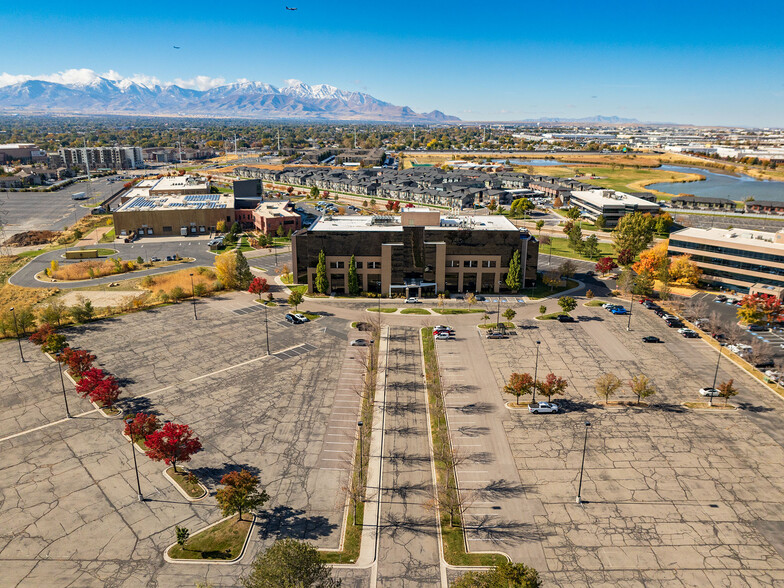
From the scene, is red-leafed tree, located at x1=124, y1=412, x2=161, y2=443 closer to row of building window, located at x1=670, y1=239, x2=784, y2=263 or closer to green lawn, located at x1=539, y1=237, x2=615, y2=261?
row of building window, located at x1=670, y1=239, x2=784, y2=263

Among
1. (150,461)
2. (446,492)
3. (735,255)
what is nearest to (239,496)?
(150,461)

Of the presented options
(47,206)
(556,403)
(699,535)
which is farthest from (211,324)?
(47,206)

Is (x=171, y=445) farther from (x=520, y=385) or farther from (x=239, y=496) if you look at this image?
(x=520, y=385)

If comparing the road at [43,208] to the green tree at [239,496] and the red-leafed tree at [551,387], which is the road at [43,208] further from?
the red-leafed tree at [551,387]

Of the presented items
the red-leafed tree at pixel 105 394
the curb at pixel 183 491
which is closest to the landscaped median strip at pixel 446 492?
the curb at pixel 183 491

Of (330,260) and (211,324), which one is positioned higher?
(330,260)

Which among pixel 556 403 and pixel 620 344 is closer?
pixel 556 403

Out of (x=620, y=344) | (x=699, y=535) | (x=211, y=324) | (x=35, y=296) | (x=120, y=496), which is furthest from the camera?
(x=35, y=296)

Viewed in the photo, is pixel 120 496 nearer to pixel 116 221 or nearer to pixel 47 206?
pixel 116 221
